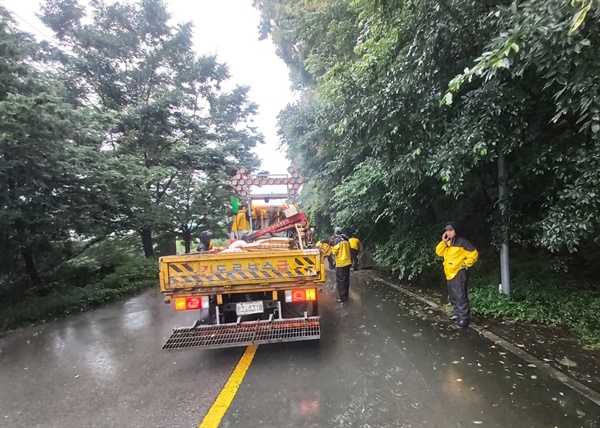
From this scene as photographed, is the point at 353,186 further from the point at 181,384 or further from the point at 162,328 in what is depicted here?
the point at 181,384

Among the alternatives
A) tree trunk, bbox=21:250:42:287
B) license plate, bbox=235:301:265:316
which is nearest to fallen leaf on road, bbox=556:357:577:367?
license plate, bbox=235:301:265:316

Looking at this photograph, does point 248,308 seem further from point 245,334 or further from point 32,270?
point 32,270

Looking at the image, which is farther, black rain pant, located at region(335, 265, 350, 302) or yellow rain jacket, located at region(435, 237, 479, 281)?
black rain pant, located at region(335, 265, 350, 302)

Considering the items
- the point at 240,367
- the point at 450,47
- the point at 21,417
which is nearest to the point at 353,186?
the point at 450,47

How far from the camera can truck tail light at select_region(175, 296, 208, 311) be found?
4.36 m

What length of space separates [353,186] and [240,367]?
5.16 m

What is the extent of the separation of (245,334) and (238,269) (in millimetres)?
812

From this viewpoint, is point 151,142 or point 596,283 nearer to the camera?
point 596,283

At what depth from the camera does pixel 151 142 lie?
1348 centimetres

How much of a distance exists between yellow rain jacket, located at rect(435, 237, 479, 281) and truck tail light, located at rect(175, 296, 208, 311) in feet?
11.8

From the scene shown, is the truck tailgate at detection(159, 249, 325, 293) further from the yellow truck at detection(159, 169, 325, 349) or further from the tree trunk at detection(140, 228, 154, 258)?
the tree trunk at detection(140, 228, 154, 258)

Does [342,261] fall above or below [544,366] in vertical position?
above

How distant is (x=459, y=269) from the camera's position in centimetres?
500

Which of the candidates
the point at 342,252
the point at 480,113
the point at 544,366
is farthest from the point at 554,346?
the point at 342,252
